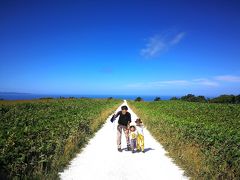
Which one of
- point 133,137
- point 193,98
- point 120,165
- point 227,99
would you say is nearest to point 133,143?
point 133,137

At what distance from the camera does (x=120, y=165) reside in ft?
31.1

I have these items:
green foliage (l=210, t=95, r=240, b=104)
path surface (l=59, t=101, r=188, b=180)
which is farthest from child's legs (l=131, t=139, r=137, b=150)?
green foliage (l=210, t=95, r=240, b=104)

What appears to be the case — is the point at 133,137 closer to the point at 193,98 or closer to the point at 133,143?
the point at 133,143

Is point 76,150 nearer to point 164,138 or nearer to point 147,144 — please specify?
point 147,144

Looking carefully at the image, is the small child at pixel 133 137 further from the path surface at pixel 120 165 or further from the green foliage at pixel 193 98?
the green foliage at pixel 193 98

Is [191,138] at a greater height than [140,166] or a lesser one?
greater

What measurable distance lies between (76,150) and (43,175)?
4235 millimetres

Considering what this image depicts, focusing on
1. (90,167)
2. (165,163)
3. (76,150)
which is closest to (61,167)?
(90,167)

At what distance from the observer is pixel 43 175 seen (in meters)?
7.48

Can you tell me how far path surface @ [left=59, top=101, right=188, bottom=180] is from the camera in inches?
325

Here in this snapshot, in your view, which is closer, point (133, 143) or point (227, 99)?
point (133, 143)

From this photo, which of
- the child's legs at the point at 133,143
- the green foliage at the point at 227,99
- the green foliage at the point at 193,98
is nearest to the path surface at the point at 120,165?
the child's legs at the point at 133,143

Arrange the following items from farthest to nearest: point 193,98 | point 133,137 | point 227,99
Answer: point 193,98
point 227,99
point 133,137

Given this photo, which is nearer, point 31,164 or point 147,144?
point 31,164
